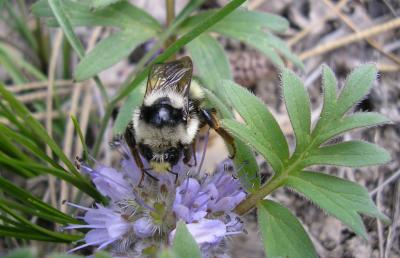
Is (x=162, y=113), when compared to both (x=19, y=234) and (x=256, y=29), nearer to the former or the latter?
(x=19, y=234)

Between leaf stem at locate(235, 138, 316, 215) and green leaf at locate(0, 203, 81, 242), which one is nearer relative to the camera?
leaf stem at locate(235, 138, 316, 215)

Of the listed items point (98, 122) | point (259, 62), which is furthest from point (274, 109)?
point (98, 122)

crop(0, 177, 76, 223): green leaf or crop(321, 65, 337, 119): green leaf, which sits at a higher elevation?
crop(321, 65, 337, 119): green leaf

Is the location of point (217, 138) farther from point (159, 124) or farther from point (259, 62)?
point (159, 124)

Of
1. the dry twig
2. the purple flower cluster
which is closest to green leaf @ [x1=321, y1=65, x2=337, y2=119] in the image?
the purple flower cluster

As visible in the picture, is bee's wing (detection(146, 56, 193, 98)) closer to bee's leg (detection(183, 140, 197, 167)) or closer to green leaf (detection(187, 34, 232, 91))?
bee's leg (detection(183, 140, 197, 167))

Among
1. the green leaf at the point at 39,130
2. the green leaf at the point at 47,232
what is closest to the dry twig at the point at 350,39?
the green leaf at the point at 39,130

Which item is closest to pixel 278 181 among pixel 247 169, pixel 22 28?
pixel 247 169
